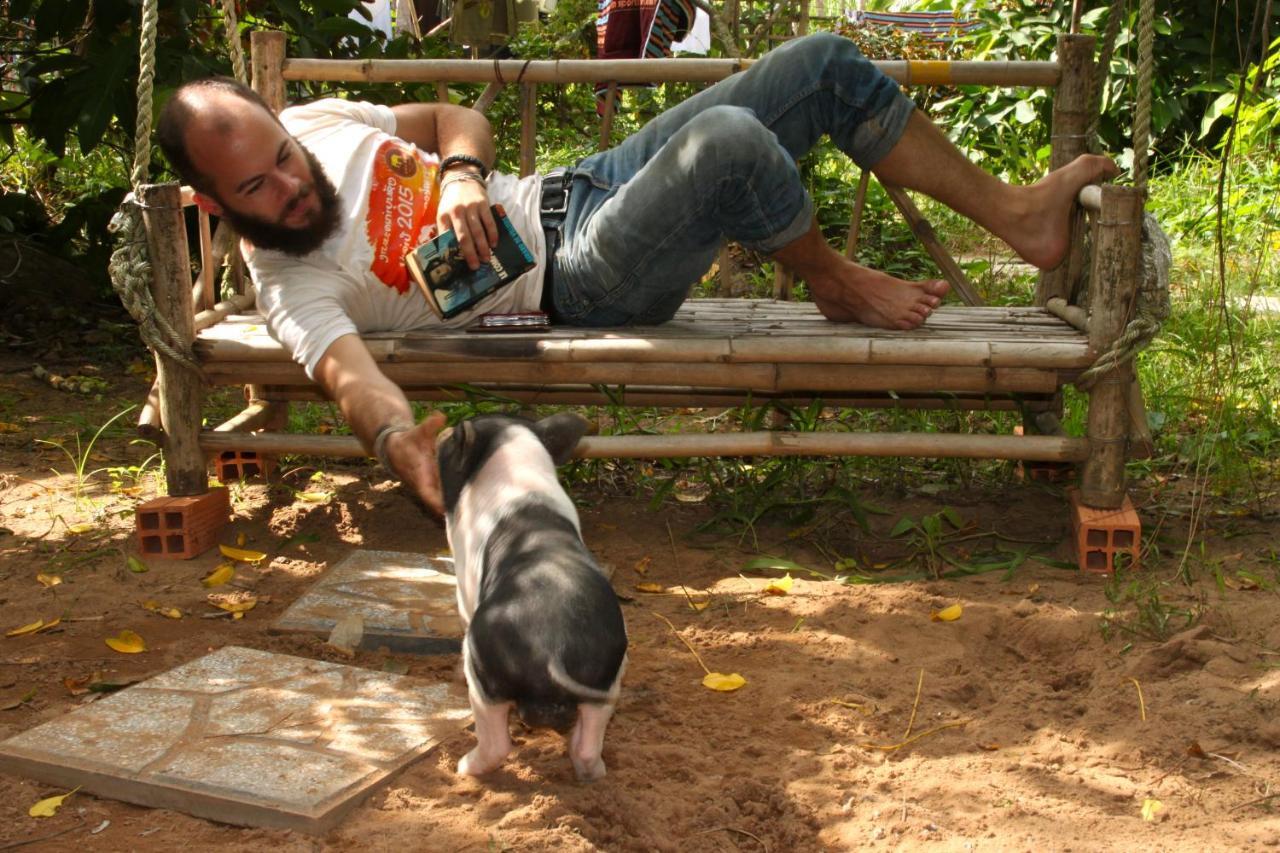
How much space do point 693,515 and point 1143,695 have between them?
63.0 inches

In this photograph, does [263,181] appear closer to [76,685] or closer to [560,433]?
[560,433]

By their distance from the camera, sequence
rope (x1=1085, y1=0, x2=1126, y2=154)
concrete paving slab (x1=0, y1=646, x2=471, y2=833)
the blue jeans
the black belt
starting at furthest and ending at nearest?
rope (x1=1085, y1=0, x2=1126, y2=154)
the black belt
the blue jeans
concrete paving slab (x1=0, y1=646, x2=471, y2=833)

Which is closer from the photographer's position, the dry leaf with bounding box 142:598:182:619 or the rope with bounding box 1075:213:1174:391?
the dry leaf with bounding box 142:598:182:619

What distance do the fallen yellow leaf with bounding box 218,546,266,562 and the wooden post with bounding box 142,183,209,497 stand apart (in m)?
0.20

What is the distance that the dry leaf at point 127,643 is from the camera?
9.73 feet

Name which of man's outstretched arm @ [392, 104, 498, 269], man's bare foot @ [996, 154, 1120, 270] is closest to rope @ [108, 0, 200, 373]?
man's outstretched arm @ [392, 104, 498, 269]

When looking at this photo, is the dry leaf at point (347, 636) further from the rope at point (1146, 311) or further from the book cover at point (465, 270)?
the rope at point (1146, 311)

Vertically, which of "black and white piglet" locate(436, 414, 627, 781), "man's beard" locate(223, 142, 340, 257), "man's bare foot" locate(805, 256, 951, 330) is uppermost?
"man's beard" locate(223, 142, 340, 257)

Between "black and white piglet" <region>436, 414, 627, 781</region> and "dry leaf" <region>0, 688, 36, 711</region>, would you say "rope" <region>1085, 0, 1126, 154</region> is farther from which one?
"dry leaf" <region>0, 688, 36, 711</region>

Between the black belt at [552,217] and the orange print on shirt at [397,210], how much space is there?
35cm

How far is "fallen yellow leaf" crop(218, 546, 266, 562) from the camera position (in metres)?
3.60

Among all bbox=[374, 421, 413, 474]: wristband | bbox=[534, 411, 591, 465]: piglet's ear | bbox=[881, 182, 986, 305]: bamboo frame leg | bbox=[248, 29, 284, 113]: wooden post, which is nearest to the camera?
bbox=[534, 411, 591, 465]: piglet's ear

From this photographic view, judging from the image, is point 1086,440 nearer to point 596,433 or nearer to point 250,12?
point 596,433

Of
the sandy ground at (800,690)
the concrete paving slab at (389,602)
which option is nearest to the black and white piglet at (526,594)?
the sandy ground at (800,690)
